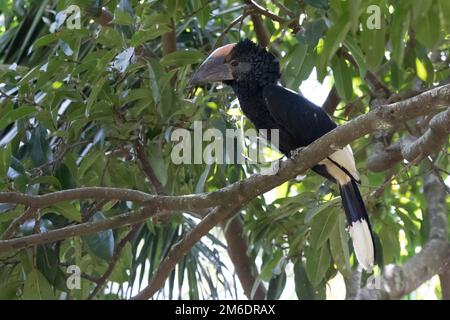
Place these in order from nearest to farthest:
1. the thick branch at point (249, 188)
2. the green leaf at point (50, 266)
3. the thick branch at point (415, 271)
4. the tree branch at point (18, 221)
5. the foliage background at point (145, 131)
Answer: the thick branch at point (249, 188) < the tree branch at point (18, 221) < the foliage background at point (145, 131) < the green leaf at point (50, 266) < the thick branch at point (415, 271)

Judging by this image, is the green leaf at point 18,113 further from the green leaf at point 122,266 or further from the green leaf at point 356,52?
the green leaf at point 356,52

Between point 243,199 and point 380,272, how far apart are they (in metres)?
1.01

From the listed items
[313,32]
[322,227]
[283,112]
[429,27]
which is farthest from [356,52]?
[429,27]

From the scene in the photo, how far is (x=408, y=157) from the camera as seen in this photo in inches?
106

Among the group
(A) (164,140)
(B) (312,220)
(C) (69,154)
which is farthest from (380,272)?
(C) (69,154)

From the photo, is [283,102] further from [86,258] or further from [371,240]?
[86,258]

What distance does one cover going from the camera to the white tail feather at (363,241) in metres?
2.98

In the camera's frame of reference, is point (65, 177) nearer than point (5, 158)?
No

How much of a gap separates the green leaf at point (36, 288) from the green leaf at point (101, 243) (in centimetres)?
19

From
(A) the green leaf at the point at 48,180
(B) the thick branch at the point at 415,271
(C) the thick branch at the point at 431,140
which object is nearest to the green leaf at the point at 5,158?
(A) the green leaf at the point at 48,180

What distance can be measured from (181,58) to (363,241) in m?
0.93

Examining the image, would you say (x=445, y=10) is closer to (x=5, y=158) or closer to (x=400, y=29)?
(x=400, y=29)

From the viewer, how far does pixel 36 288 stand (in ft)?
9.05

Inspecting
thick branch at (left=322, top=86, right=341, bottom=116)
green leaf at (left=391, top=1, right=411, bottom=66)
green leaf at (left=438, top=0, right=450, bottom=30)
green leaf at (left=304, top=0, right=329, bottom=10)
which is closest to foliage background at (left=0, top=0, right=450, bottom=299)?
green leaf at (left=304, top=0, right=329, bottom=10)
